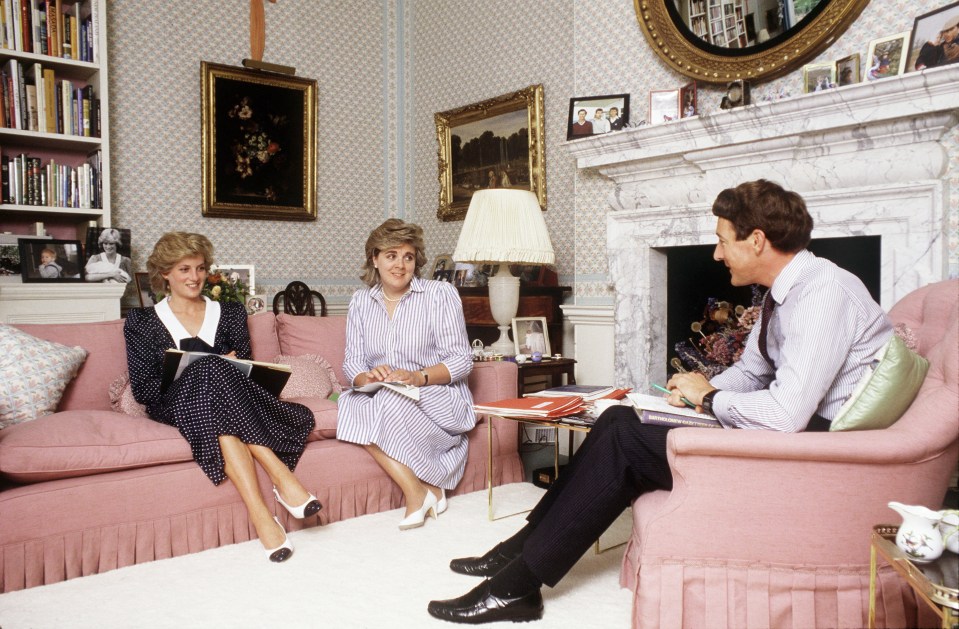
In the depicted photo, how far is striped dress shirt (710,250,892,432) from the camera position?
5.58ft

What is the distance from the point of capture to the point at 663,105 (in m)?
3.41

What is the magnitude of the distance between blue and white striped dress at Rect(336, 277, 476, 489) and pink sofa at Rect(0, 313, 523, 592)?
14 centimetres

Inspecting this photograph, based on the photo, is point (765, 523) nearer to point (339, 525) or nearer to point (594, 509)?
point (594, 509)

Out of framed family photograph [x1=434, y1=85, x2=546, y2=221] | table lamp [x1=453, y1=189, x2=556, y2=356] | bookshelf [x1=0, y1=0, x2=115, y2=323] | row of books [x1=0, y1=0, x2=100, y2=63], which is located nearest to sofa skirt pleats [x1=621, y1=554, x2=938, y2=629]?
table lamp [x1=453, y1=189, x2=556, y2=356]

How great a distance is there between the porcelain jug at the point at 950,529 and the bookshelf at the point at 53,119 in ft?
13.7

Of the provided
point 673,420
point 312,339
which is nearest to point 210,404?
point 312,339

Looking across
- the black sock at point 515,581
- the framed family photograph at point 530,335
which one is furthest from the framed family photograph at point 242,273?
the black sock at point 515,581

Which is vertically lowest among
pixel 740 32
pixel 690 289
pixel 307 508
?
pixel 307 508

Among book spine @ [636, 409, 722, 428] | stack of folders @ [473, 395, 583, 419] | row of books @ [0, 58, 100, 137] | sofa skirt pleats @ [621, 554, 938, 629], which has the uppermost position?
row of books @ [0, 58, 100, 137]

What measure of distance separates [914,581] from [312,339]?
2.57 m

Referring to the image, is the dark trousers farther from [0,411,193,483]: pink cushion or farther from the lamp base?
the lamp base

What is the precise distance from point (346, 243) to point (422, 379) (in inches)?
118

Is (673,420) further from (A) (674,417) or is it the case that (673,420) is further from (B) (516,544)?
(B) (516,544)

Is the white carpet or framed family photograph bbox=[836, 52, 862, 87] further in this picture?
framed family photograph bbox=[836, 52, 862, 87]
